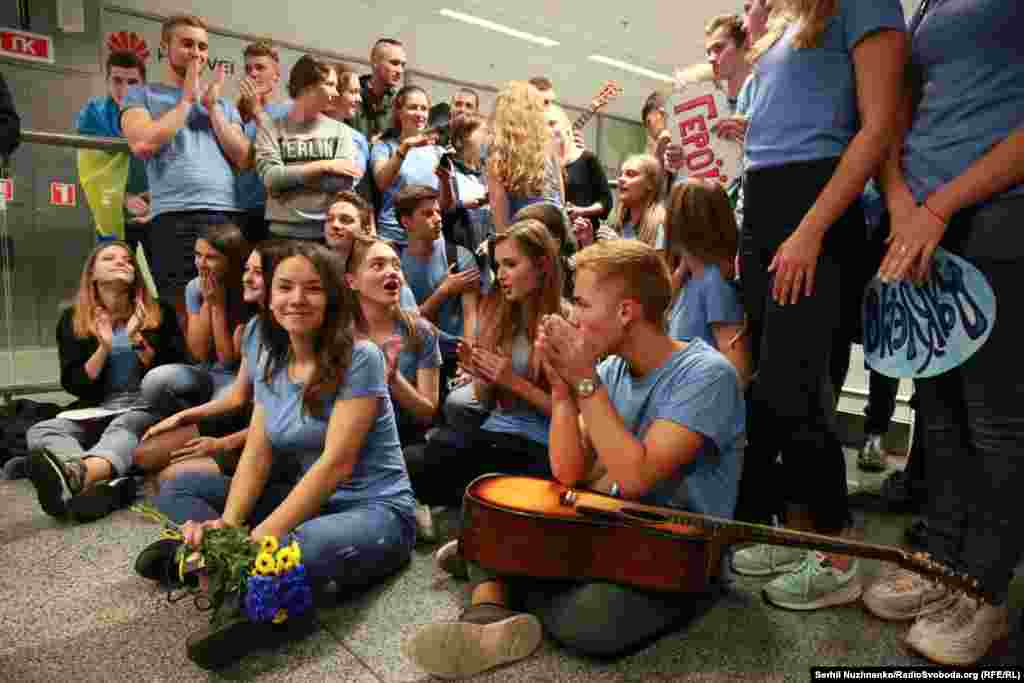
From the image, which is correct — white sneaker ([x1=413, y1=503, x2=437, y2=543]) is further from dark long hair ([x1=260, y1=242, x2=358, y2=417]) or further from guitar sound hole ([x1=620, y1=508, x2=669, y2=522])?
guitar sound hole ([x1=620, y1=508, x2=669, y2=522])

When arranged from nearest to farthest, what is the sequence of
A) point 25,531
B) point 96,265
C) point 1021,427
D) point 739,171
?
point 1021,427
point 25,531
point 739,171
point 96,265

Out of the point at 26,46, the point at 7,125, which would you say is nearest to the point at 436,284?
the point at 7,125

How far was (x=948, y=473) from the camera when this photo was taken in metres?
1.46

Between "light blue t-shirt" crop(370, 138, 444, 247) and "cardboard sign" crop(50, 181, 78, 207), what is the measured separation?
61.4 inches

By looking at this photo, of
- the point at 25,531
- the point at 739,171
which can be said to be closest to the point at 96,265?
Answer: the point at 25,531

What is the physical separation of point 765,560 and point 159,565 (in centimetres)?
157

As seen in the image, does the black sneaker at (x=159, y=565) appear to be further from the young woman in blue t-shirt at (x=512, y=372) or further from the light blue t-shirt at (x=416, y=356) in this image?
the light blue t-shirt at (x=416, y=356)

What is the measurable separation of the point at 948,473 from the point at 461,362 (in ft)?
4.37

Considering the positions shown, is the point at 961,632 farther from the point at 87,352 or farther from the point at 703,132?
the point at 87,352

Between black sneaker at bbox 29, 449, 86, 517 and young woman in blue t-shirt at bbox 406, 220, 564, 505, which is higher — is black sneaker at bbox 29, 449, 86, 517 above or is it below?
below

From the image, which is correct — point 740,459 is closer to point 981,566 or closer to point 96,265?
point 981,566

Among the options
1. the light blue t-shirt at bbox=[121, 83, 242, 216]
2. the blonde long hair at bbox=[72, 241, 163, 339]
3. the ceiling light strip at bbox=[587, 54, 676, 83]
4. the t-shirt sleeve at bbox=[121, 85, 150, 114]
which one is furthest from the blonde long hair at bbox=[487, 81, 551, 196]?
the ceiling light strip at bbox=[587, 54, 676, 83]

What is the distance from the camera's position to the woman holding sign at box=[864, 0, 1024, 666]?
4.24 feet

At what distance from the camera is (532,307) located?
7.39 feet
